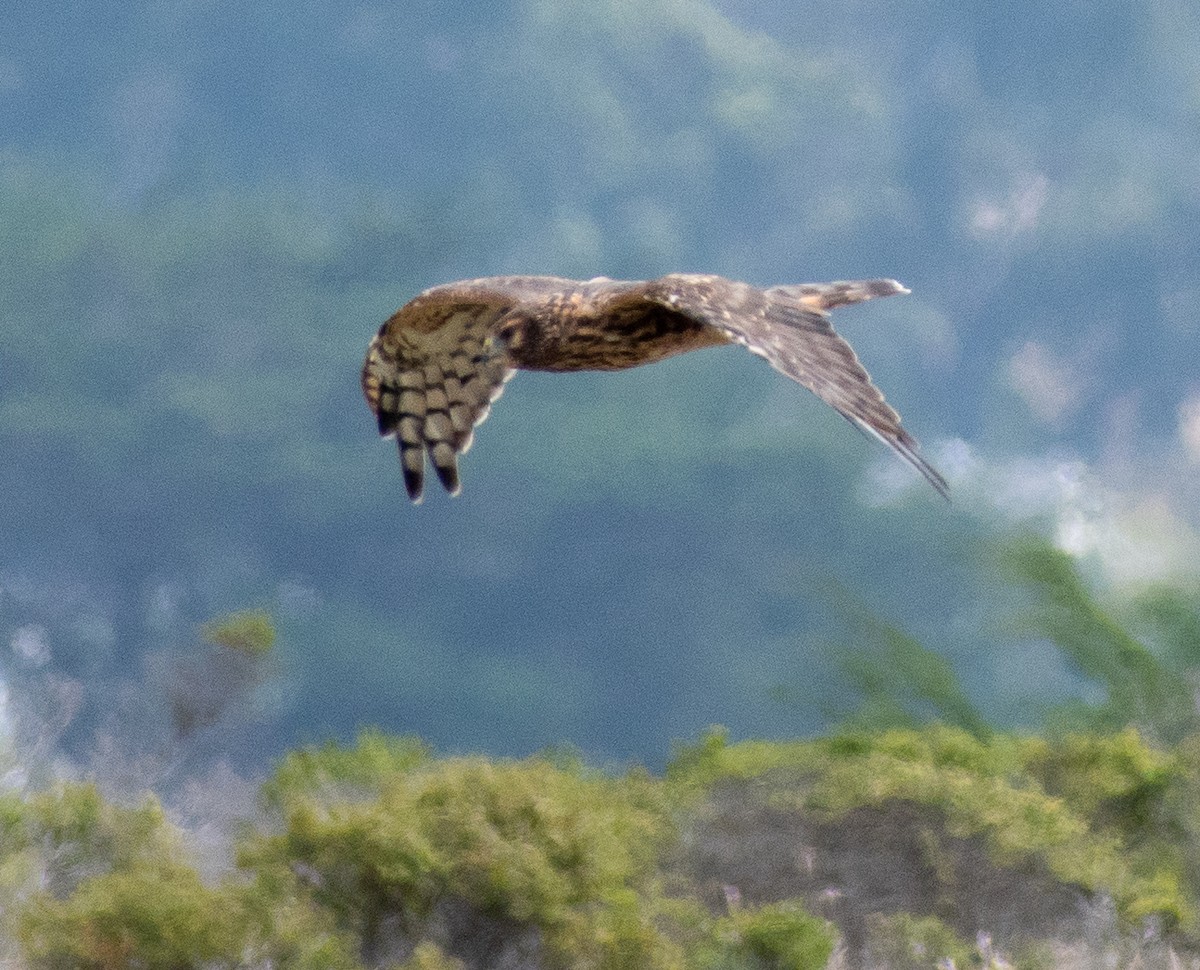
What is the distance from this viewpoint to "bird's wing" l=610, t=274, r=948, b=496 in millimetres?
4379

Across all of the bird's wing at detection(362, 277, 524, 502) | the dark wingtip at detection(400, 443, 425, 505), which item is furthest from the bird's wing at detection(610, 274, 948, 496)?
the dark wingtip at detection(400, 443, 425, 505)

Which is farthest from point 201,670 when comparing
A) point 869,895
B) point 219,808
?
point 869,895

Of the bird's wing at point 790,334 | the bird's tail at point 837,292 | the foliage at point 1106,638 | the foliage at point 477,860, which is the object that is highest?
the foliage at point 1106,638

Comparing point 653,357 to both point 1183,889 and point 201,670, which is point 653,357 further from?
point 201,670

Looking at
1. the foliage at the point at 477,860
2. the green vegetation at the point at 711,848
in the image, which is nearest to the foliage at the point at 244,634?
the green vegetation at the point at 711,848

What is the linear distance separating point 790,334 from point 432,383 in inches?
91.7

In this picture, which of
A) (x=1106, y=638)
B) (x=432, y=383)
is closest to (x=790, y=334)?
(x=432, y=383)

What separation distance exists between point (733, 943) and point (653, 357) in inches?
140

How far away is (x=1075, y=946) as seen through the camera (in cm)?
972

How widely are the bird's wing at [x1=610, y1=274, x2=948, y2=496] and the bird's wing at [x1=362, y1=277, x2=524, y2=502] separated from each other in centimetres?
137

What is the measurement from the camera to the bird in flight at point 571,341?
475 cm

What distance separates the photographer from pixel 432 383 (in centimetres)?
695

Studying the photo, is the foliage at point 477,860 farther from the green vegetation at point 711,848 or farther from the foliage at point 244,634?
the foliage at point 244,634

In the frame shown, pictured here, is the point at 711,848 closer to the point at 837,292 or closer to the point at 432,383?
the point at 432,383
